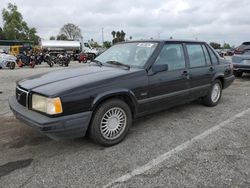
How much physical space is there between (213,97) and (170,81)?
1912mm

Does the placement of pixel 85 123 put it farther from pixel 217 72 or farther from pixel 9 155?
pixel 217 72

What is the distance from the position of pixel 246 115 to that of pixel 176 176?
9.91 ft

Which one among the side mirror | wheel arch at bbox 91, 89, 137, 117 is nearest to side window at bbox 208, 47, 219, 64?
the side mirror

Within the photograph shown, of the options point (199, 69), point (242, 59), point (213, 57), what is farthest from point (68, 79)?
point (242, 59)

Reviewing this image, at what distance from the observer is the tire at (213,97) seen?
5.84 m

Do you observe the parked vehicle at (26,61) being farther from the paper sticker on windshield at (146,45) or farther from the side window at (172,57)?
the side window at (172,57)

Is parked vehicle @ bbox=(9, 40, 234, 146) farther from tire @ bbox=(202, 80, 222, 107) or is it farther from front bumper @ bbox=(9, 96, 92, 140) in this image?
tire @ bbox=(202, 80, 222, 107)

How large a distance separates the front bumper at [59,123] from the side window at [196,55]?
103 inches

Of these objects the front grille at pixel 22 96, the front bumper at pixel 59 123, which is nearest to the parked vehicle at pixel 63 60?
the front grille at pixel 22 96

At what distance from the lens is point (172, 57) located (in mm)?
4773

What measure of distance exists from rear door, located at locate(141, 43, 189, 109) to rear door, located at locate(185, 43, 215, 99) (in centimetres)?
22

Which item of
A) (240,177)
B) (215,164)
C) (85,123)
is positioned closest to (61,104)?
(85,123)

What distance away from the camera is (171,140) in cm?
407

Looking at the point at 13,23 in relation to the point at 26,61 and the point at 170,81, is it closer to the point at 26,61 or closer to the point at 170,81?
the point at 26,61
